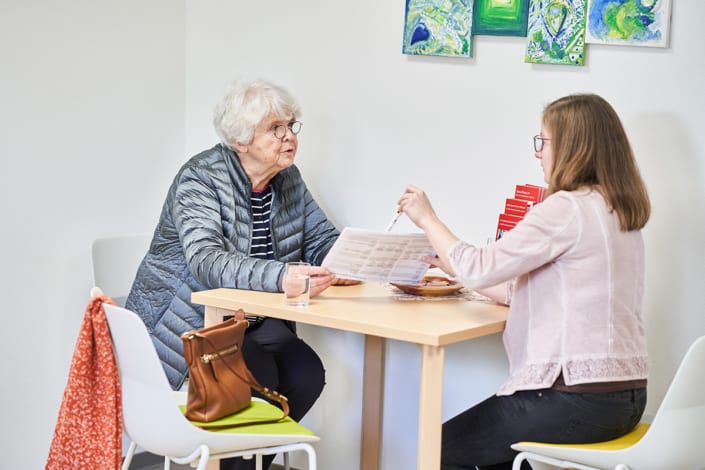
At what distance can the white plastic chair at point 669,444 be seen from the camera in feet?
6.07

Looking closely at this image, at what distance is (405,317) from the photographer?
6.88 feet

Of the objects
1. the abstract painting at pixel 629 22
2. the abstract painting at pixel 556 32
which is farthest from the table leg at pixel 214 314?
the abstract painting at pixel 629 22

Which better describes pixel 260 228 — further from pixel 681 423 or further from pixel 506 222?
pixel 681 423

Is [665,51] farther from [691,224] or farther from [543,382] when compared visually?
[543,382]

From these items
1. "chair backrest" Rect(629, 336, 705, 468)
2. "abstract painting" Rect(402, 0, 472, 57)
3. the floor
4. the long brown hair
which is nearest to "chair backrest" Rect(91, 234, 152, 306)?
the floor

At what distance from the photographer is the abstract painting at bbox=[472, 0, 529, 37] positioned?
103 inches

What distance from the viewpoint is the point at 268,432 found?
2.04 metres

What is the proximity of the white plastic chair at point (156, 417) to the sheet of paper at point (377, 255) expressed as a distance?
0.44m

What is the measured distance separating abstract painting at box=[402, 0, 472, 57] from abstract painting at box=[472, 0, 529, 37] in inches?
1.1

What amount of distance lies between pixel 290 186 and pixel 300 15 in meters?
0.64

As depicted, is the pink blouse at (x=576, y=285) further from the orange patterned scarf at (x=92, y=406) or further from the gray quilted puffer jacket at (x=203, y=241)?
the orange patterned scarf at (x=92, y=406)

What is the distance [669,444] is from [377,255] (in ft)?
2.55

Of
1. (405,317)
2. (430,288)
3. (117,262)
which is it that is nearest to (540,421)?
(405,317)

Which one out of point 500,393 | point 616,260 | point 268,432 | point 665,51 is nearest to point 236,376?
point 268,432
